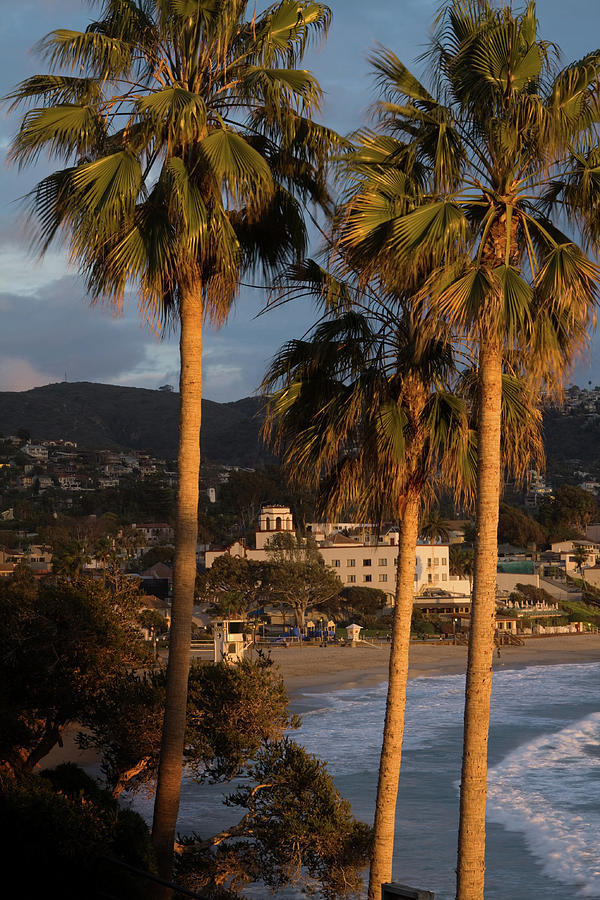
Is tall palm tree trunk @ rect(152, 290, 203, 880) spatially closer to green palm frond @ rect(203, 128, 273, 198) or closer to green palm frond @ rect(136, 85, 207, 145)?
green palm frond @ rect(203, 128, 273, 198)

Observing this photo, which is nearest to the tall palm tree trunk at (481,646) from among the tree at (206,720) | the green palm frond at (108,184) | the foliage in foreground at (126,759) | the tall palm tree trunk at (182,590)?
the tall palm tree trunk at (182,590)

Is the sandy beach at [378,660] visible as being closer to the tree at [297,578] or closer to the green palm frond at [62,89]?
the tree at [297,578]

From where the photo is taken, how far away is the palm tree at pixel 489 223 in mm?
8234

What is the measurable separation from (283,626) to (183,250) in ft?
230

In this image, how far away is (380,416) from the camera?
10.2m

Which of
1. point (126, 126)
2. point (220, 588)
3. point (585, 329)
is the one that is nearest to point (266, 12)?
point (126, 126)

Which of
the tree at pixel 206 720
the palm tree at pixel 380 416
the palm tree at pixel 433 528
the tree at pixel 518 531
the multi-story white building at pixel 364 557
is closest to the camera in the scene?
the palm tree at pixel 380 416

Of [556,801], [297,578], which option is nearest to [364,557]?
[297,578]

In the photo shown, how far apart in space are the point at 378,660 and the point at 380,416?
54607 millimetres

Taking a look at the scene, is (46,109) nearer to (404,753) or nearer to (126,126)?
(126,126)

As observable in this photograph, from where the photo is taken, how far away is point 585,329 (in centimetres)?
876

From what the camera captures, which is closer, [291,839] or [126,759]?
[291,839]

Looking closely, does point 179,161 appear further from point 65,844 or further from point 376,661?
point 376,661

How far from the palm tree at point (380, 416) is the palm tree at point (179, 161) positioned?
1030mm
